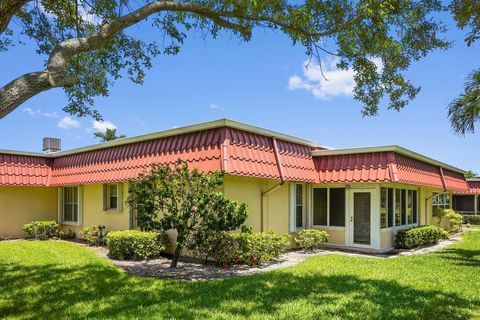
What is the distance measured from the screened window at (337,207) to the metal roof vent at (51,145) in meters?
14.6

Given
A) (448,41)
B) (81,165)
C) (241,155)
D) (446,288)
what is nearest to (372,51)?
(448,41)

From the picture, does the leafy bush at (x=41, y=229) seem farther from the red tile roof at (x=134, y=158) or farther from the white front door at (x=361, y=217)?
the white front door at (x=361, y=217)

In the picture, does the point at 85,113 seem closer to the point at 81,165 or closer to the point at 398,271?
the point at 81,165

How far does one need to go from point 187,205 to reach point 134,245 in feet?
9.52

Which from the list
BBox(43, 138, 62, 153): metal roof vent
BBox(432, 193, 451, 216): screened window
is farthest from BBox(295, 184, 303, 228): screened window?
BBox(43, 138, 62, 153): metal roof vent

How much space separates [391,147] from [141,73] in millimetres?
8561

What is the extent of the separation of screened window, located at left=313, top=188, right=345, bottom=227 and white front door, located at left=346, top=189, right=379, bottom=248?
0.38 meters

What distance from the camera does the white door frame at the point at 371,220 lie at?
43.4ft

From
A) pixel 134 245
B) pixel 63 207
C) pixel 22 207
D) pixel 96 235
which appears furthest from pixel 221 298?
pixel 22 207

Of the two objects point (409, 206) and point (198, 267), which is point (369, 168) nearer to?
point (409, 206)

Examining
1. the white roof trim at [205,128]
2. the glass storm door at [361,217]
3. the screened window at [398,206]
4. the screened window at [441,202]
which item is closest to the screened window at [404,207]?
the screened window at [398,206]

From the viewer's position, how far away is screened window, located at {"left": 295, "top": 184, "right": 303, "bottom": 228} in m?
14.2

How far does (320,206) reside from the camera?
14.8 meters

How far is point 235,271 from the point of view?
962 cm
